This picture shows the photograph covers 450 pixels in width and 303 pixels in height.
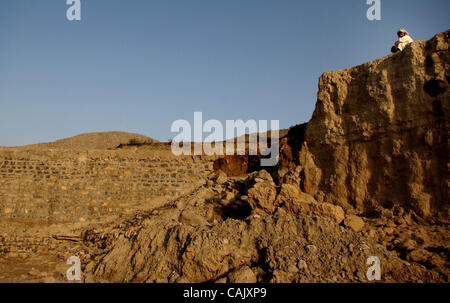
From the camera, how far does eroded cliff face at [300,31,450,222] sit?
5879 millimetres

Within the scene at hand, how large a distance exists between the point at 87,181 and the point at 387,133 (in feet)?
26.9

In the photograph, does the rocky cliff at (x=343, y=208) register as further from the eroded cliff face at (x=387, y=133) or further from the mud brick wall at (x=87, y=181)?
the mud brick wall at (x=87, y=181)

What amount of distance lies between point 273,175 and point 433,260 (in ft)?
13.5

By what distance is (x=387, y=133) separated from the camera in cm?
650

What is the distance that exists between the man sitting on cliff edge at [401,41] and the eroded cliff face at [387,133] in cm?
39

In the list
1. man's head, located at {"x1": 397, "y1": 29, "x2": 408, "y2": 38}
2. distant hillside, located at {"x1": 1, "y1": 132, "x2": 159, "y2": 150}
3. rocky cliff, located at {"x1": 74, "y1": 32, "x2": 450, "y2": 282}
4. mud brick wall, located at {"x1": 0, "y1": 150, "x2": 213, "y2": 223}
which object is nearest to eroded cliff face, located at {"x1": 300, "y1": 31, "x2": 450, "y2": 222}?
rocky cliff, located at {"x1": 74, "y1": 32, "x2": 450, "y2": 282}

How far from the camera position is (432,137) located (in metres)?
5.91

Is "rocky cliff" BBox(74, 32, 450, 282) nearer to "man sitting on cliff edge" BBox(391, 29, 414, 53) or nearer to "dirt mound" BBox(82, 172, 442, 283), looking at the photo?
"dirt mound" BBox(82, 172, 442, 283)

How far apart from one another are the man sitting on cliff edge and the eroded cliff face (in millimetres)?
390

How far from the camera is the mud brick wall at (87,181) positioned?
8984 millimetres

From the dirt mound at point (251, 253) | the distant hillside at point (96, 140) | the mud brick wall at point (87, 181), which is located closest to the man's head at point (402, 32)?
the dirt mound at point (251, 253)

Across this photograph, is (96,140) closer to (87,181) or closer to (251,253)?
(87,181)
